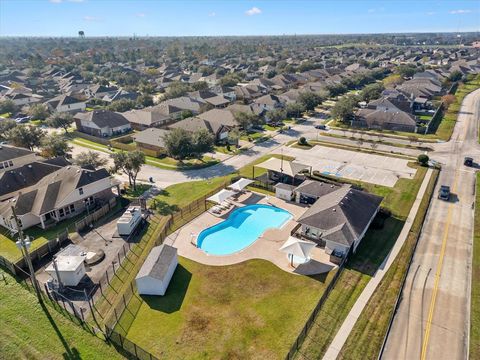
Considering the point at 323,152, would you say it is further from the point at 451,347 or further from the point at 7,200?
the point at 7,200

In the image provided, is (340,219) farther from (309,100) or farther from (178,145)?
(309,100)

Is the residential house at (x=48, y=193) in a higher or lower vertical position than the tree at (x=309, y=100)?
lower

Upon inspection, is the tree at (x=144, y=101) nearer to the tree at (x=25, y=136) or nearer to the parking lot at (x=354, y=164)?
the tree at (x=25, y=136)

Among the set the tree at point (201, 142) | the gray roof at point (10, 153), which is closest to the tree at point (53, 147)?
the gray roof at point (10, 153)

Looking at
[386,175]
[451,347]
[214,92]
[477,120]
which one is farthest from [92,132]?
[477,120]

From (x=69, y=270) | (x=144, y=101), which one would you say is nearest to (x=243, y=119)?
(x=144, y=101)

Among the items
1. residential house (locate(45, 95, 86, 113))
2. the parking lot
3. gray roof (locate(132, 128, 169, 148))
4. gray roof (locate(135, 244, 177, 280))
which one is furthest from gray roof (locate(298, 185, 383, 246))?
residential house (locate(45, 95, 86, 113))

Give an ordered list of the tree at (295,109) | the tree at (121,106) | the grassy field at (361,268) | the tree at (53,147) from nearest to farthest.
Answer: the grassy field at (361,268) < the tree at (53,147) < the tree at (295,109) < the tree at (121,106)
